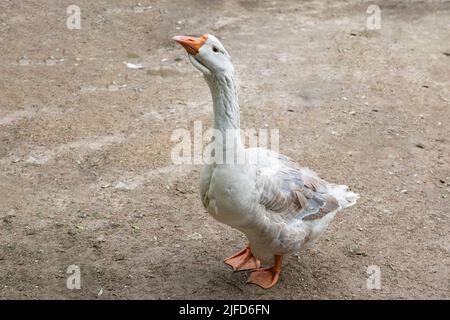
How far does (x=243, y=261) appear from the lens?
573cm

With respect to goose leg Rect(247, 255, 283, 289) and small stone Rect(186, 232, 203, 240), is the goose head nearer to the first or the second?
goose leg Rect(247, 255, 283, 289)

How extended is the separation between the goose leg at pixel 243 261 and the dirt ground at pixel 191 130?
0.39ft

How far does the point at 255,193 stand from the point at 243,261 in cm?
112

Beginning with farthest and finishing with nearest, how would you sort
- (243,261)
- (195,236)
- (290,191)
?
1. (195,236)
2. (243,261)
3. (290,191)

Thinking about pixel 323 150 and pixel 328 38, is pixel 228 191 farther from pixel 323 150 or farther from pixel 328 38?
pixel 328 38

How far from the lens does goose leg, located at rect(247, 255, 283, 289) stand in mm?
5504

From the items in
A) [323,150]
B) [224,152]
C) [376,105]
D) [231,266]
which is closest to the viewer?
[224,152]

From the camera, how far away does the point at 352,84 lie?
888 centimetres

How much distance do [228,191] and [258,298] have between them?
4.00 feet

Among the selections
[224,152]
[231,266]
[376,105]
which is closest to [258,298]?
[231,266]

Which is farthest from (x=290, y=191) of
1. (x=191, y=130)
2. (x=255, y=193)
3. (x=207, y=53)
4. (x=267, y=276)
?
(x=191, y=130)

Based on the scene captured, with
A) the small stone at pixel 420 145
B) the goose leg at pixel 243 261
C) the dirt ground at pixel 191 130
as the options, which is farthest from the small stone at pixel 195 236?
the small stone at pixel 420 145

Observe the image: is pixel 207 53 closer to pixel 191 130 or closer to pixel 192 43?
pixel 192 43

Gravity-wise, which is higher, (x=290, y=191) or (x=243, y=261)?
(x=290, y=191)
